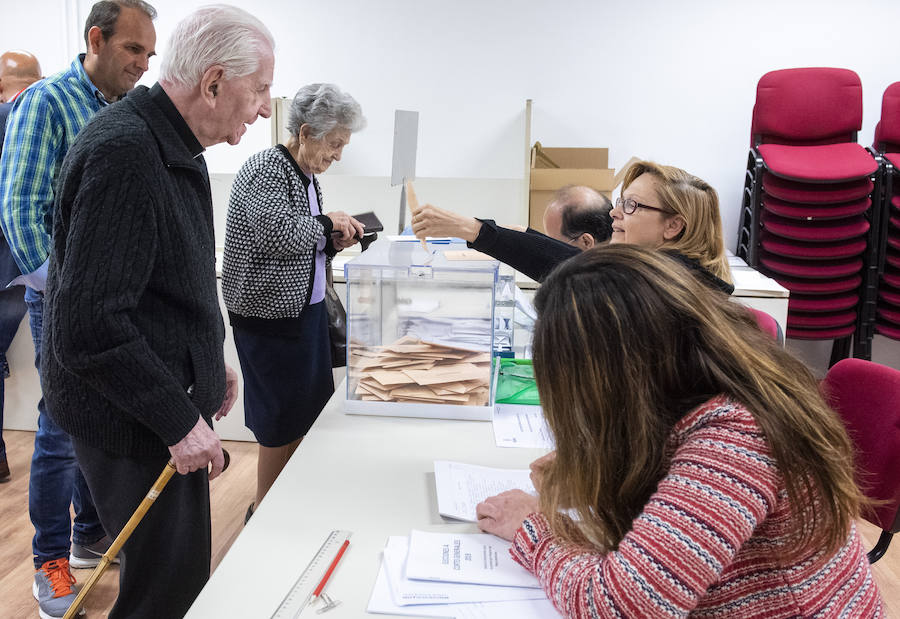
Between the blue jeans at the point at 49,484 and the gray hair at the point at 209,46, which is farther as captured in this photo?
the blue jeans at the point at 49,484

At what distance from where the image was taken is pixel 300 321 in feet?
7.34

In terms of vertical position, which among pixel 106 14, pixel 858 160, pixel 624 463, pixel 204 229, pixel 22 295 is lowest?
pixel 22 295

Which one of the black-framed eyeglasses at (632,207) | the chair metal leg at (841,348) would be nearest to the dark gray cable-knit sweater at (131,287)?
the black-framed eyeglasses at (632,207)

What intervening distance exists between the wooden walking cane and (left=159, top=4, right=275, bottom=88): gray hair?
670mm

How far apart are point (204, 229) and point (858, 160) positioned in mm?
2831

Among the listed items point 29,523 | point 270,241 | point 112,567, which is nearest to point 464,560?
point 270,241

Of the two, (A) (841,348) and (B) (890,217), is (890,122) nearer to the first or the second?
(B) (890,217)

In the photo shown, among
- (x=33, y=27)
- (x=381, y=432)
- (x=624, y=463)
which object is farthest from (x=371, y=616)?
(x=33, y=27)

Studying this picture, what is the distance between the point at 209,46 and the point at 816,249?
275cm

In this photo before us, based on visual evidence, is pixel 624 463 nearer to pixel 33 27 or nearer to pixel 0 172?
pixel 0 172

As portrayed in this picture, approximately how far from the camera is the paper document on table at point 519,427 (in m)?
1.54

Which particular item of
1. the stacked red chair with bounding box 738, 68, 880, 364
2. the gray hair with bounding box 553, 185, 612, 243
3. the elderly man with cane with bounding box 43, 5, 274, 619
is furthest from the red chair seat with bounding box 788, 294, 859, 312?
the elderly man with cane with bounding box 43, 5, 274, 619

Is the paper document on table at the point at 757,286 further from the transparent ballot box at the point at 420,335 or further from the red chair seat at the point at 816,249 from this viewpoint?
the transparent ballot box at the point at 420,335

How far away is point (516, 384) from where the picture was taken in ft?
6.05
